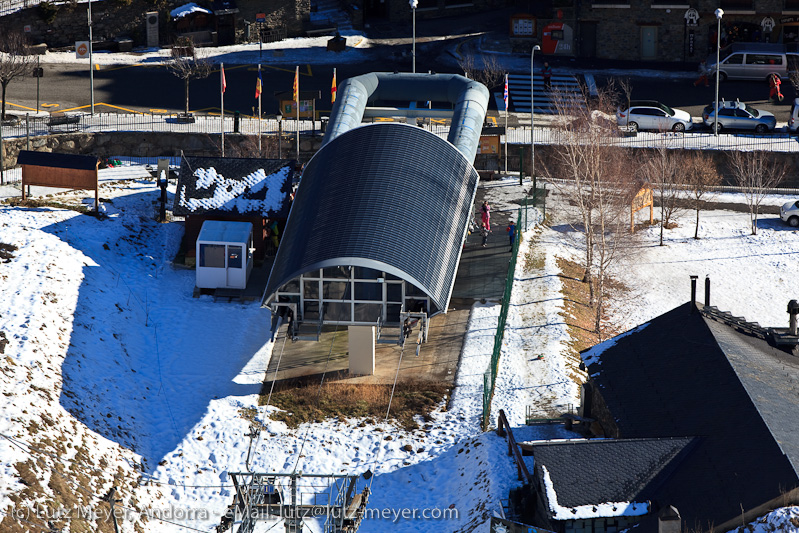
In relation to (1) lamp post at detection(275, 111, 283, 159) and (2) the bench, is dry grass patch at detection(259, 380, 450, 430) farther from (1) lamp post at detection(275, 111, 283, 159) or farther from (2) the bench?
(2) the bench

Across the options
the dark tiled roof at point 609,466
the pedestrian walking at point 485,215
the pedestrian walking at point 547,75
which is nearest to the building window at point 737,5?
the pedestrian walking at point 547,75

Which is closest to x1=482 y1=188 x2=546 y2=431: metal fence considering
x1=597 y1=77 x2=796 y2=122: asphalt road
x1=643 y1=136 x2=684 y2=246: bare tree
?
x1=643 y1=136 x2=684 y2=246: bare tree

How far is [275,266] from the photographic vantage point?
132 ft

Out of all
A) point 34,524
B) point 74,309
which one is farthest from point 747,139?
point 34,524

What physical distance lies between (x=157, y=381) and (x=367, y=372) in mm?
6340

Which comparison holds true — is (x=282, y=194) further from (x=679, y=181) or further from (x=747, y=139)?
(x=747, y=139)

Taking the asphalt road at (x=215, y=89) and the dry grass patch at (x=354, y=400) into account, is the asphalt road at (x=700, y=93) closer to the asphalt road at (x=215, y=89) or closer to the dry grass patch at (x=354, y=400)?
the asphalt road at (x=215, y=89)

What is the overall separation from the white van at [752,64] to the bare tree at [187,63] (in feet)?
83.2

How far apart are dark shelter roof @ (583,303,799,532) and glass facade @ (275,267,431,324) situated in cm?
552

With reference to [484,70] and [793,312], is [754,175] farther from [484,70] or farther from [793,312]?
[793,312]

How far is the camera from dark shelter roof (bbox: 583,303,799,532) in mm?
28938

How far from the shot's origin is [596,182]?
5091cm

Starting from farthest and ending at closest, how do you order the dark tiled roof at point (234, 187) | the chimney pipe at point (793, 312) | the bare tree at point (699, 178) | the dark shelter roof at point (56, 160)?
the bare tree at point (699, 178)
the dark shelter roof at point (56, 160)
the dark tiled roof at point (234, 187)
the chimney pipe at point (793, 312)

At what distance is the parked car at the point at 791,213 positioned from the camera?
54.1 m
